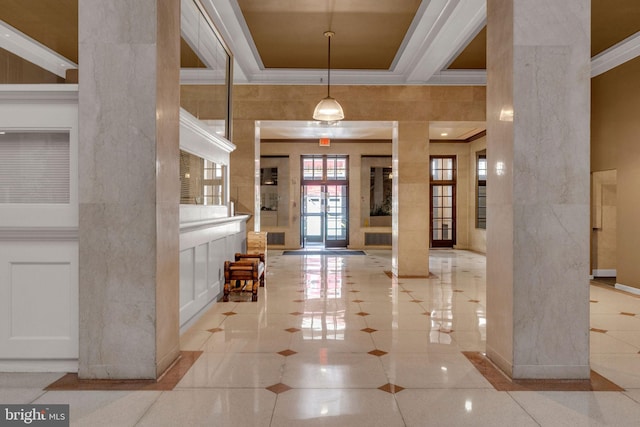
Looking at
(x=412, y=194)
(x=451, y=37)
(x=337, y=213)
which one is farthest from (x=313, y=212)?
(x=451, y=37)

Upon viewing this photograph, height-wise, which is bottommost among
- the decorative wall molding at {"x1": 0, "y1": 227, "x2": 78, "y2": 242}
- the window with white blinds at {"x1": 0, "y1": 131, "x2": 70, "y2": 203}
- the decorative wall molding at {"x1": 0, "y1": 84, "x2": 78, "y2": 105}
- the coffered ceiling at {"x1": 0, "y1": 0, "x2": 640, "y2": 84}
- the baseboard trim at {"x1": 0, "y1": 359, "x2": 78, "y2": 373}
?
the baseboard trim at {"x1": 0, "y1": 359, "x2": 78, "y2": 373}

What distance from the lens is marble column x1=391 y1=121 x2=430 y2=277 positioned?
8797 millimetres

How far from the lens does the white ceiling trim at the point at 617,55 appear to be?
21.9 feet

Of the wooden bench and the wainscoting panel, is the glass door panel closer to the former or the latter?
the wooden bench

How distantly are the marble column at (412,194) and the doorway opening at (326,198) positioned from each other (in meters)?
6.62

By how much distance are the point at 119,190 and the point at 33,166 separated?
2.61 feet

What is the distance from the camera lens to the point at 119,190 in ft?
10.4

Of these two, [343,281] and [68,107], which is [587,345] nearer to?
[68,107]

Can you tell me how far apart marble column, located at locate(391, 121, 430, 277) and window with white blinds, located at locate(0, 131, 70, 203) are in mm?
6532

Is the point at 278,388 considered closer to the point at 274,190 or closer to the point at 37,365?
the point at 37,365

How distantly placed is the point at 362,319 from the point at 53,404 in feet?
10.3

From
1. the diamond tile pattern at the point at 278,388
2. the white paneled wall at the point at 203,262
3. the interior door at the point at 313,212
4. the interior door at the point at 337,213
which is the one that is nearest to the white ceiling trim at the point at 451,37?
the white paneled wall at the point at 203,262

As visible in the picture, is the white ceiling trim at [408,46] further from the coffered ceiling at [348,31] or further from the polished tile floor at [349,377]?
the polished tile floor at [349,377]

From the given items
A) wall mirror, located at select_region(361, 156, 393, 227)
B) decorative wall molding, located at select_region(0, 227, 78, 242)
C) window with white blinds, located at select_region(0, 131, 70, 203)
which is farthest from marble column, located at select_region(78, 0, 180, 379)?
wall mirror, located at select_region(361, 156, 393, 227)
